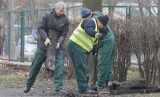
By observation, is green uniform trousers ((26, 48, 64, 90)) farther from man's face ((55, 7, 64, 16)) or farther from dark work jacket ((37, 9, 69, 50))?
man's face ((55, 7, 64, 16))

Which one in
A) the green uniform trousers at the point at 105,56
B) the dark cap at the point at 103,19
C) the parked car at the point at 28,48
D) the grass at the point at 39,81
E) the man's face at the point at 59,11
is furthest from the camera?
the parked car at the point at 28,48

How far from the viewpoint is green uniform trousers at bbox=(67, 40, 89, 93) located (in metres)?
10.4

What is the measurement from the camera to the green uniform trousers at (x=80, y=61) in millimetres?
10352

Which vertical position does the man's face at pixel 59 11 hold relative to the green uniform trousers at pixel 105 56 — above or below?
above

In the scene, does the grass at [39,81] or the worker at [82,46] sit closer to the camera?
the worker at [82,46]

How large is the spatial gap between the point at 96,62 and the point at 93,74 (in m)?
0.49

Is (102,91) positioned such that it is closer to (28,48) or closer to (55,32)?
(55,32)

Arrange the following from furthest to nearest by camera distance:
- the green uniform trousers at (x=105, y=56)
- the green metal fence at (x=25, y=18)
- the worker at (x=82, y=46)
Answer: the green metal fence at (x=25, y=18), the green uniform trousers at (x=105, y=56), the worker at (x=82, y=46)

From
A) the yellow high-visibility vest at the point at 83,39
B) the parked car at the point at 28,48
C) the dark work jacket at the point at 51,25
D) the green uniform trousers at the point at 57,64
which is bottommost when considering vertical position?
the parked car at the point at 28,48

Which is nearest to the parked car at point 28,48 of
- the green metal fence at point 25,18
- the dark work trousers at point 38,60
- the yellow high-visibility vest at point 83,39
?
the green metal fence at point 25,18

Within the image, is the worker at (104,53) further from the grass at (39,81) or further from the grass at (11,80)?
the grass at (11,80)

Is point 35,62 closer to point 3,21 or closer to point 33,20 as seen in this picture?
point 33,20

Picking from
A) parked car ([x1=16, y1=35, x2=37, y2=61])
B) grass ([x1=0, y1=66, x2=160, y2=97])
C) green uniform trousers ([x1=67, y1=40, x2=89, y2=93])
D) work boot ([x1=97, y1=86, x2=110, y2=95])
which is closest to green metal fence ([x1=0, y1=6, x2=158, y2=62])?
parked car ([x1=16, y1=35, x2=37, y2=61])

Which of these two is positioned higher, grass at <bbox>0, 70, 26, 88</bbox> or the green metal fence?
the green metal fence
